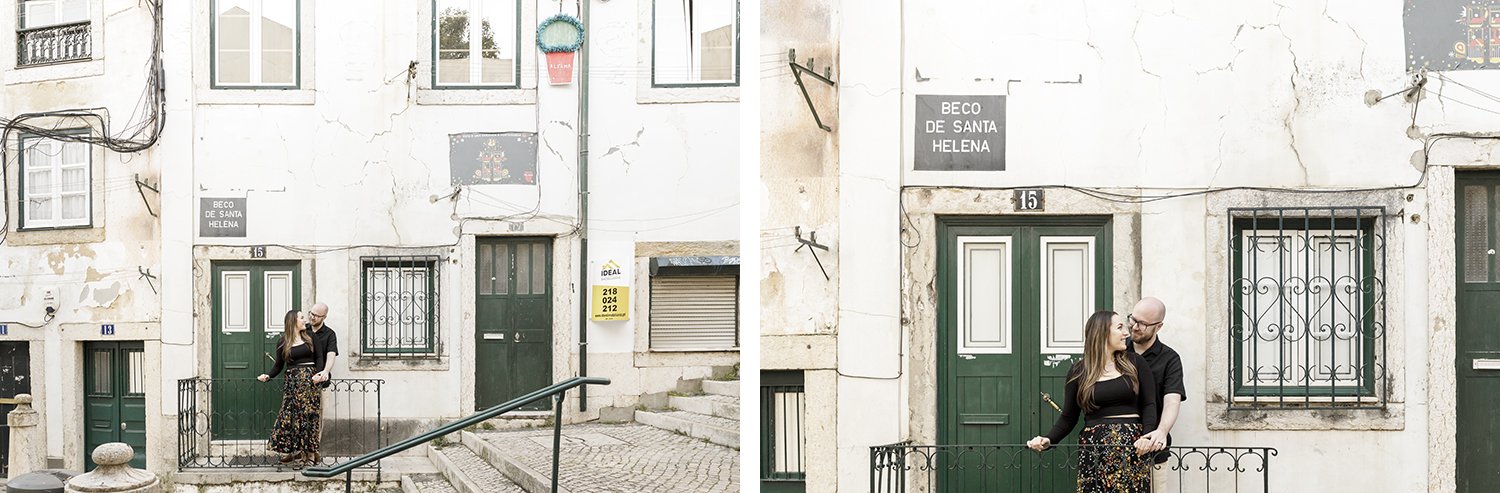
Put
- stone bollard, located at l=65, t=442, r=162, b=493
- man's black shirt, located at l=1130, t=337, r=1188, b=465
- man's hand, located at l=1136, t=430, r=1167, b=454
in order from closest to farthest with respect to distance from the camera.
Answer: stone bollard, located at l=65, t=442, r=162, b=493
man's hand, located at l=1136, t=430, r=1167, b=454
man's black shirt, located at l=1130, t=337, r=1188, b=465

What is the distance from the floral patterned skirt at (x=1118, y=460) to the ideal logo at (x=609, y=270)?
1.45 meters

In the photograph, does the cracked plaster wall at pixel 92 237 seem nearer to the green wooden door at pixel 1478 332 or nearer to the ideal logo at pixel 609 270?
the ideal logo at pixel 609 270

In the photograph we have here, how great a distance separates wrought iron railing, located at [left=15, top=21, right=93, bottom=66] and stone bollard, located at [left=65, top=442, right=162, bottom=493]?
2.60 ft

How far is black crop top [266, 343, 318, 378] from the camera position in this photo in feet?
7.20

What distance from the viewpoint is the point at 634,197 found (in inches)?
93.8

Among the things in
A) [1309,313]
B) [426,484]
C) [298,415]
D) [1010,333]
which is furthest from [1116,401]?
[298,415]

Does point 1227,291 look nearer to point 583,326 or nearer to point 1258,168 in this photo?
point 1258,168

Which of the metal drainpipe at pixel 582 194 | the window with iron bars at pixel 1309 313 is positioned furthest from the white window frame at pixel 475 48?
the window with iron bars at pixel 1309 313

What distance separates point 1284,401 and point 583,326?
210 cm

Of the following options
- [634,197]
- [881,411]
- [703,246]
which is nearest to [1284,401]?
[881,411]

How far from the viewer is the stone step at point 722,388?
253cm

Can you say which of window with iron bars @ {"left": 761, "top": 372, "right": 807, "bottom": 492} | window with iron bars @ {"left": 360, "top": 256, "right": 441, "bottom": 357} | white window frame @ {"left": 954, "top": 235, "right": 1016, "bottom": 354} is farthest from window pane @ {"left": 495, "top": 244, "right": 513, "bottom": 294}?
white window frame @ {"left": 954, "top": 235, "right": 1016, "bottom": 354}

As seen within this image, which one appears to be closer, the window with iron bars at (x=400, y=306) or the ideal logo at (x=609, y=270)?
the window with iron bars at (x=400, y=306)

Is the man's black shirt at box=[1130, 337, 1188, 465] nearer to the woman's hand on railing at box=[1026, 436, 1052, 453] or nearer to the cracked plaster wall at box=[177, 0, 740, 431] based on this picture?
the woman's hand on railing at box=[1026, 436, 1052, 453]
